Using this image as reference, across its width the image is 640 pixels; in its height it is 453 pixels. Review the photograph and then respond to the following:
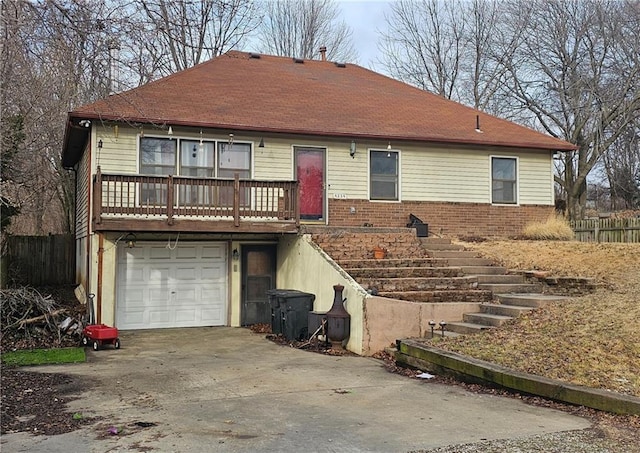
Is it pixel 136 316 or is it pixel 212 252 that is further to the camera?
pixel 212 252

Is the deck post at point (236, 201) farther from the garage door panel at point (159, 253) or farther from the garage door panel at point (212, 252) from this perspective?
the garage door panel at point (159, 253)

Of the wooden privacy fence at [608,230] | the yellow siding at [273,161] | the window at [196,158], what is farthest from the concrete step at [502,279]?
the window at [196,158]

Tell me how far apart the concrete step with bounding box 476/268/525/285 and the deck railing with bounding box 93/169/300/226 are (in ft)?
14.4

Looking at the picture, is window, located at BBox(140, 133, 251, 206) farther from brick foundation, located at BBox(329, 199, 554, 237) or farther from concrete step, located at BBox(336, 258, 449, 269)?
concrete step, located at BBox(336, 258, 449, 269)

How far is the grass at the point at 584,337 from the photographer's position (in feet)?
24.1

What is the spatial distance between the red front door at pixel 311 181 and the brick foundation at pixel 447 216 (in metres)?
0.38

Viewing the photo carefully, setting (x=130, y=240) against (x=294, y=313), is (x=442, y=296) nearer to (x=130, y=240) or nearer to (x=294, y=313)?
(x=294, y=313)

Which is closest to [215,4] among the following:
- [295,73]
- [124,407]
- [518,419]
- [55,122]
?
[124,407]

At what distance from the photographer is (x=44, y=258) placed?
20984mm

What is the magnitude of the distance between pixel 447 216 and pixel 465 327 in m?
7.03

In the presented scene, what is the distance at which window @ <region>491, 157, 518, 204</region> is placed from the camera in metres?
17.8

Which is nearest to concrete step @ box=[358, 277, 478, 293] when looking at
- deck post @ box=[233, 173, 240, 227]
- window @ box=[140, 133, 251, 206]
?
deck post @ box=[233, 173, 240, 227]

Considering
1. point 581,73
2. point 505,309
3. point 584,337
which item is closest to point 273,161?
point 505,309

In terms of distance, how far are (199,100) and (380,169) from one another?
5264 millimetres
